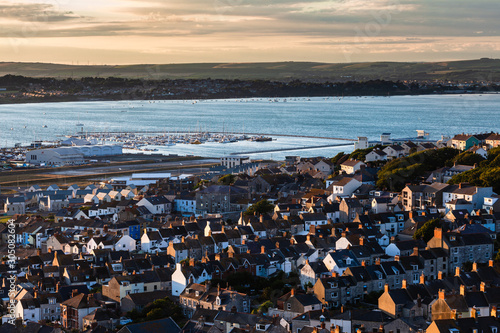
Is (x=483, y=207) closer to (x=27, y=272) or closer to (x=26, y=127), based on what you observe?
(x=27, y=272)

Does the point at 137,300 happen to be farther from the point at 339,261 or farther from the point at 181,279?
the point at 339,261

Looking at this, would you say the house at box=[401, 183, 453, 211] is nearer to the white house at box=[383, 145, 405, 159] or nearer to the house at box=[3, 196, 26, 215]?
the white house at box=[383, 145, 405, 159]

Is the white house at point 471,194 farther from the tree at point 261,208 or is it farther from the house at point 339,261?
the house at point 339,261

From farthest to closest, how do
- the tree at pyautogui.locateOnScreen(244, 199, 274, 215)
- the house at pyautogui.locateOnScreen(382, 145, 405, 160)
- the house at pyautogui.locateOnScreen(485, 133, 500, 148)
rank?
the house at pyautogui.locateOnScreen(382, 145, 405, 160) → the house at pyautogui.locateOnScreen(485, 133, 500, 148) → the tree at pyautogui.locateOnScreen(244, 199, 274, 215)

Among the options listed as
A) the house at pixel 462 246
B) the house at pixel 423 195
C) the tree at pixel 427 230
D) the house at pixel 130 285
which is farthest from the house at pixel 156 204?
the house at pixel 462 246

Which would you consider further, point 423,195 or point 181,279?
point 423,195

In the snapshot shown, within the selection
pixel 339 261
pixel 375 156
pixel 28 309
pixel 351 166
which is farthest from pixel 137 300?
pixel 375 156

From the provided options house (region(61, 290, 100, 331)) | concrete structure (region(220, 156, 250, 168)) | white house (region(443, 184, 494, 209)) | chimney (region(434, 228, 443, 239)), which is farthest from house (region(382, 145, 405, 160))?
house (region(61, 290, 100, 331))
